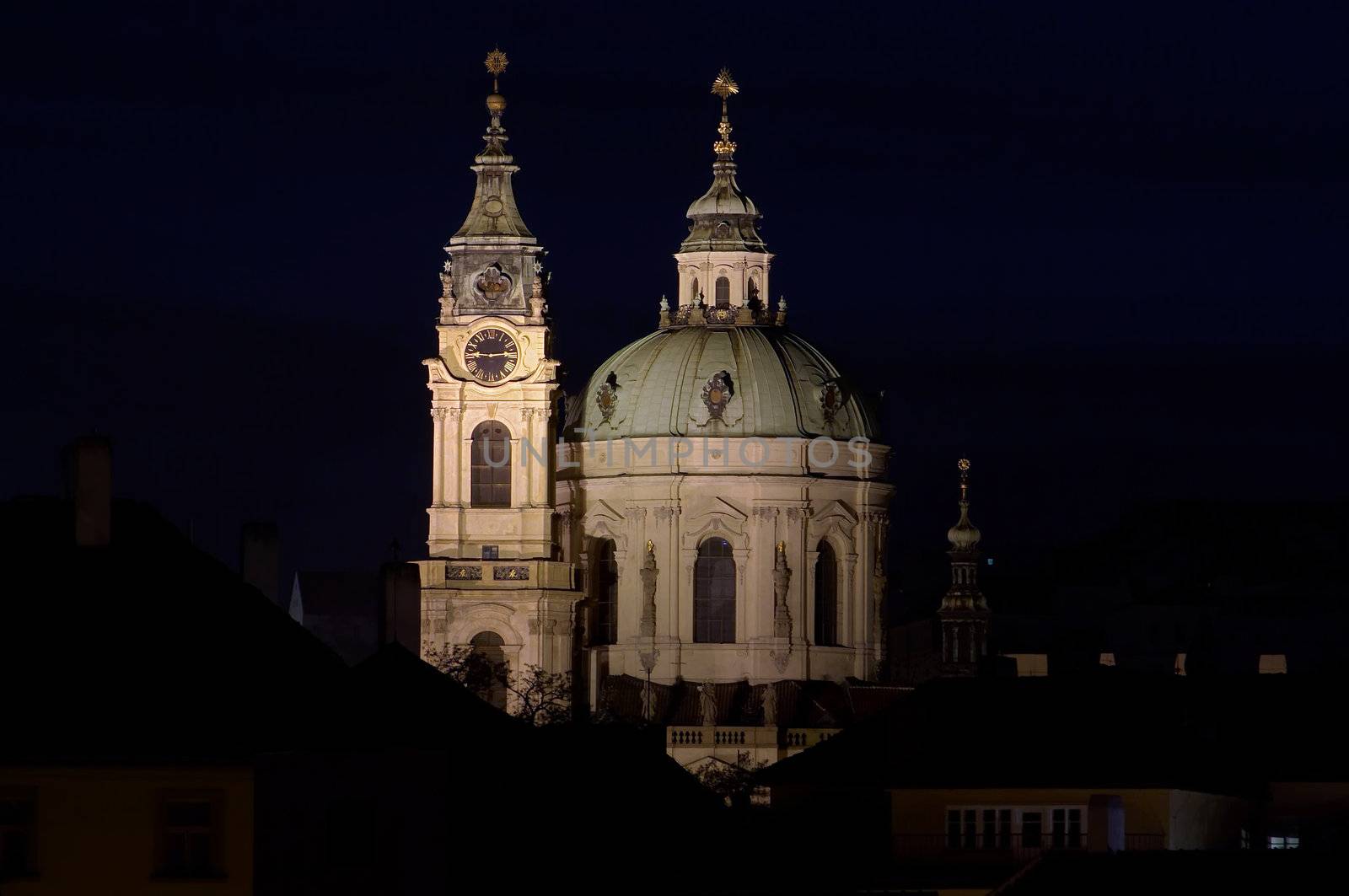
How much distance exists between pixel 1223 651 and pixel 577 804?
98.8 m

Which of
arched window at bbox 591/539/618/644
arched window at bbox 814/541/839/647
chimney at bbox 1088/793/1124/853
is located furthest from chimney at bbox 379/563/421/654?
arched window at bbox 814/541/839/647

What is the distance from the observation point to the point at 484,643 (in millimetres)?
131000

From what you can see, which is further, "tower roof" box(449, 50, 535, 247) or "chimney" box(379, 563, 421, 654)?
"tower roof" box(449, 50, 535, 247)

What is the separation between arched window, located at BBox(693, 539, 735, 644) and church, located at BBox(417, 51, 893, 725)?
6 cm

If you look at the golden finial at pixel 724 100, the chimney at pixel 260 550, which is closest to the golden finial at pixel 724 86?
the golden finial at pixel 724 100

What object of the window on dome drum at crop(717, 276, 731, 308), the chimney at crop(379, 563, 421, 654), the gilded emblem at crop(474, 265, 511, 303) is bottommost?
the chimney at crop(379, 563, 421, 654)

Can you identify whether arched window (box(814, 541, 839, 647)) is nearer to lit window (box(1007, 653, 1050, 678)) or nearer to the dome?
the dome

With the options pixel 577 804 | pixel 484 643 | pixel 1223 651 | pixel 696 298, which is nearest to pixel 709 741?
pixel 484 643

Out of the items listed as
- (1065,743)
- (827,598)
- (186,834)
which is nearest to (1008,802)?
(1065,743)

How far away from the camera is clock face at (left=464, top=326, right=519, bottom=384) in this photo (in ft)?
432

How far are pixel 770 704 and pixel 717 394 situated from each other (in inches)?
427

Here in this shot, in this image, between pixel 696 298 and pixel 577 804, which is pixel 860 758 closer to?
pixel 577 804

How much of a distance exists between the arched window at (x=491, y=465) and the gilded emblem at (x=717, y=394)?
26.0 feet

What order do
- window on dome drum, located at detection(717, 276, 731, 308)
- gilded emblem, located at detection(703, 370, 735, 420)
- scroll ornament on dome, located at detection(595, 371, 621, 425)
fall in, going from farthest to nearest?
window on dome drum, located at detection(717, 276, 731, 308) < scroll ornament on dome, located at detection(595, 371, 621, 425) < gilded emblem, located at detection(703, 370, 735, 420)
